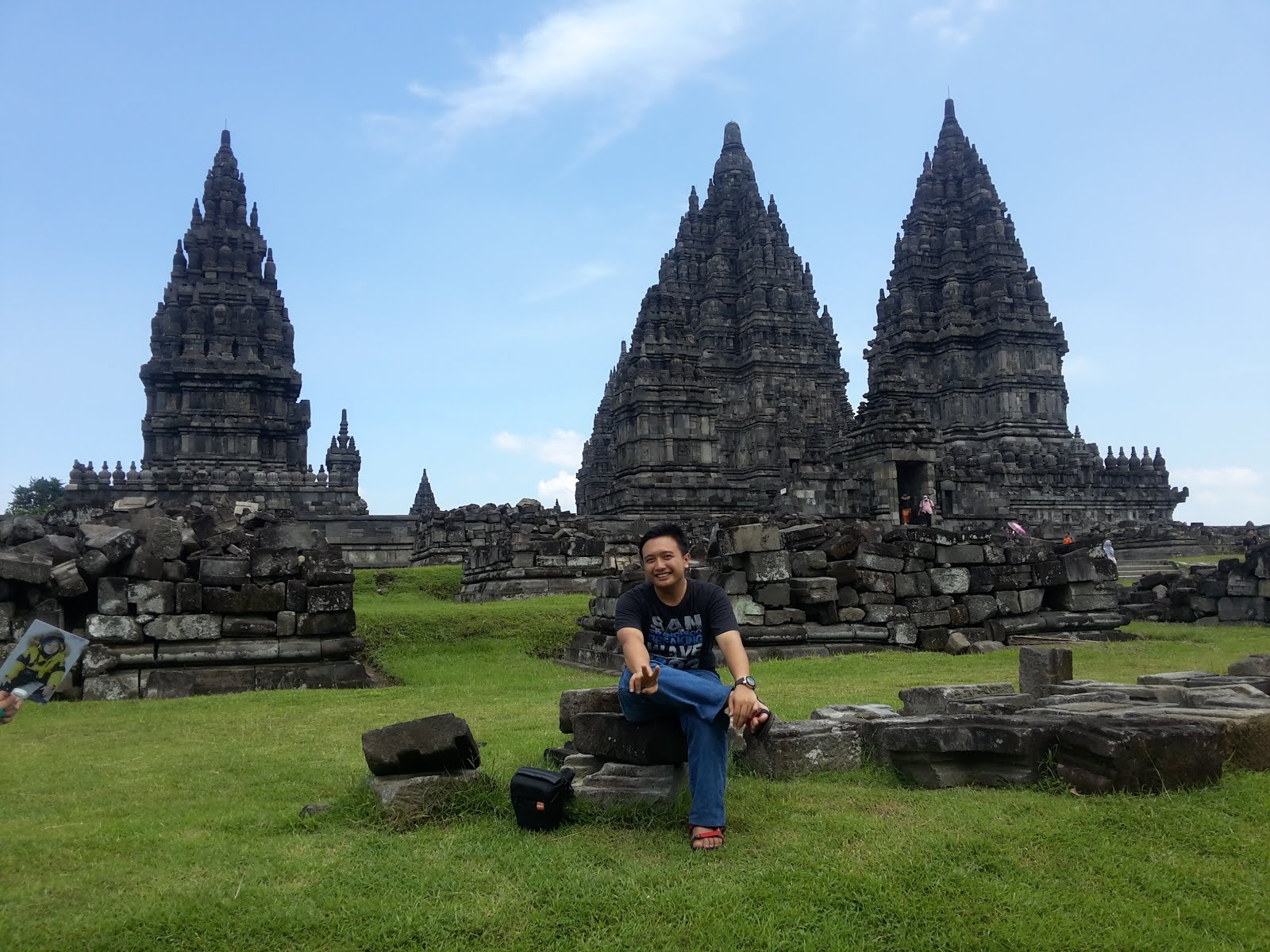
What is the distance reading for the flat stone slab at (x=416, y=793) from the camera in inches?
198

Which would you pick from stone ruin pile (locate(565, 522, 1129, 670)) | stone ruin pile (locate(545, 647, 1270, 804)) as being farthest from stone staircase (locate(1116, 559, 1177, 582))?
stone ruin pile (locate(545, 647, 1270, 804))

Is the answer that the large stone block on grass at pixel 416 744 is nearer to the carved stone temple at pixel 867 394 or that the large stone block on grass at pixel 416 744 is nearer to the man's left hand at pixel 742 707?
the man's left hand at pixel 742 707

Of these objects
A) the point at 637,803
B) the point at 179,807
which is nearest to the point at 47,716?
the point at 179,807

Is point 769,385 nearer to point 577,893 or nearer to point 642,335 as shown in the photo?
point 642,335

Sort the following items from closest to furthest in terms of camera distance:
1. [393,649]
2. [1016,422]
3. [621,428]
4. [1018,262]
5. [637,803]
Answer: [637,803] < [393,649] < [621,428] < [1016,422] < [1018,262]

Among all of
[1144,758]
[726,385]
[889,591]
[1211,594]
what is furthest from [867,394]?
[1144,758]

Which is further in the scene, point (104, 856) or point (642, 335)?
point (642, 335)

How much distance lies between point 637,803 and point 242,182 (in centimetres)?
4745

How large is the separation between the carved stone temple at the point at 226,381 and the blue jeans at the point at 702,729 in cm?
3387

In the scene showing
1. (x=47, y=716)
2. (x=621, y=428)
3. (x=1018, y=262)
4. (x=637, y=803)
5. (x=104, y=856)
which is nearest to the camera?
(x=104, y=856)

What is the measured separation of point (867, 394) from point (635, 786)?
33729mm

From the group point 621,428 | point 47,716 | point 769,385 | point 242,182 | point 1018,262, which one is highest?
point 242,182

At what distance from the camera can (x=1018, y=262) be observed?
48.6 m

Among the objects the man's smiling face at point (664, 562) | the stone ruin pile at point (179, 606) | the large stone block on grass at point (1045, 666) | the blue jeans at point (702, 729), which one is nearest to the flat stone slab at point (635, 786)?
the blue jeans at point (702, 729)
